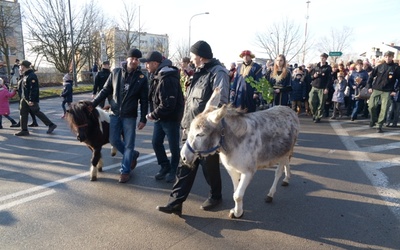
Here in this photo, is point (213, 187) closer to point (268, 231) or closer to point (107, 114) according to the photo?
point (268, 231)

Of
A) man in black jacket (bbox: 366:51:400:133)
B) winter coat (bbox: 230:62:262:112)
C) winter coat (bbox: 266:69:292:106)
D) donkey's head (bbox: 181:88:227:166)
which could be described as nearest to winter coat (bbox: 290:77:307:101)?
man in black jacket (bbox: 366:51:400:133)

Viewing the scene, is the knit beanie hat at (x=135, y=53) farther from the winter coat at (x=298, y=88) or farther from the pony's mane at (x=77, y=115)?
the winter coat at (x=298, y=88)

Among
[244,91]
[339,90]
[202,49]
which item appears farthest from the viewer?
[339,90]

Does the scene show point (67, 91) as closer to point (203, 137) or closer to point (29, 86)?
point (29, 86)

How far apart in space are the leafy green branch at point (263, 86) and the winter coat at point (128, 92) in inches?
103

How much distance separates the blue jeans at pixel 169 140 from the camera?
4824 mm

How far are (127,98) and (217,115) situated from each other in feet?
7.94

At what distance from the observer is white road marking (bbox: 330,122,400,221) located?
4.50 meters

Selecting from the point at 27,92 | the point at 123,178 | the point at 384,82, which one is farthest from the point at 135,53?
the point at 384,82

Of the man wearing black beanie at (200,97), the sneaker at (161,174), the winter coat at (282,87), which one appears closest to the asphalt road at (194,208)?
the sneaker at (161,174)

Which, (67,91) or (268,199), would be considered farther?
(67,91)

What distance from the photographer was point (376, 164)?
6.19 m

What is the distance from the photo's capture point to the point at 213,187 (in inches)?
167

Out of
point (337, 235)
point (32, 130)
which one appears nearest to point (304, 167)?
point (337, 235)
